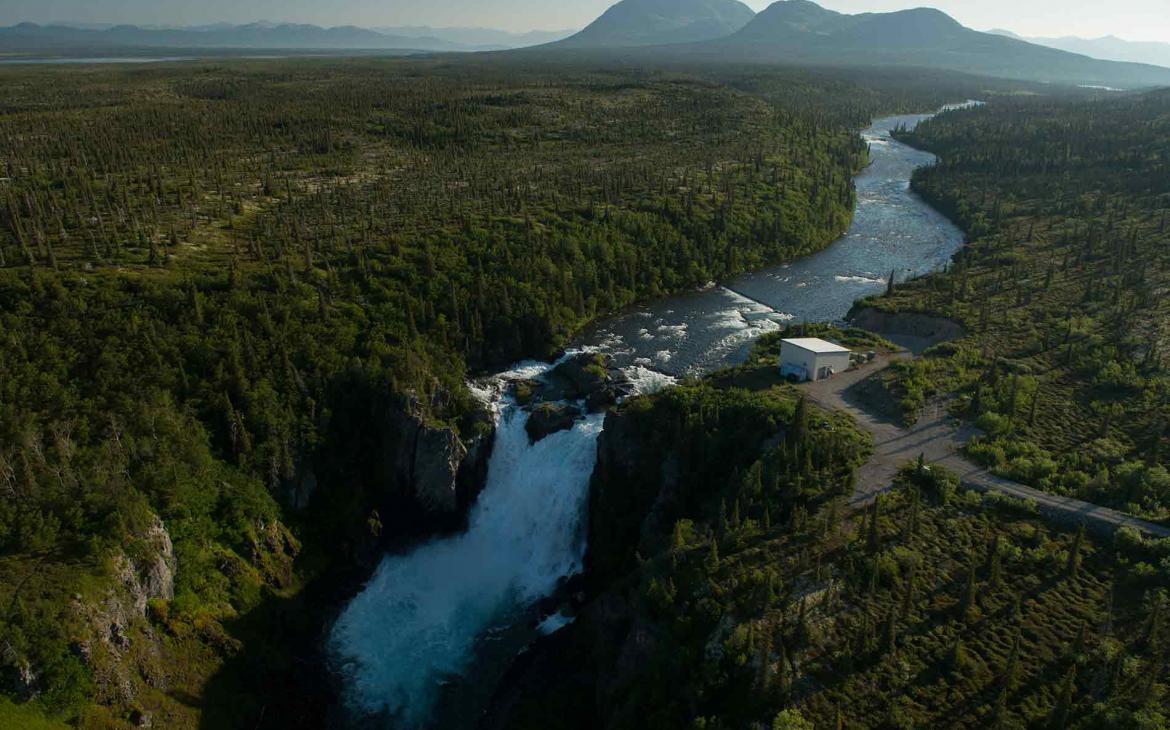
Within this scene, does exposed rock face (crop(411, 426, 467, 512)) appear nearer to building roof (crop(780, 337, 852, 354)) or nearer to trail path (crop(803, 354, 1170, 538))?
trail path (crop(803, 354, 1170, 538))

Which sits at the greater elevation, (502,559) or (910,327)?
(910,327)

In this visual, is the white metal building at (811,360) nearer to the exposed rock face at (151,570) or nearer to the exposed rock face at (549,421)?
the exposed rock face at (549,421)

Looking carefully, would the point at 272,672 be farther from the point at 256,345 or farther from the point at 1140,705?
the point at 1140,705

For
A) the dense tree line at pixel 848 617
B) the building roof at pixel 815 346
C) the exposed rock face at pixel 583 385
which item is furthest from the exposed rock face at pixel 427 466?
the building roof at pixel 815 346

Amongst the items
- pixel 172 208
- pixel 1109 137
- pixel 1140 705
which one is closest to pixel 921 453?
pixel 1140 705

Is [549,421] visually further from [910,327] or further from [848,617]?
[910,327]

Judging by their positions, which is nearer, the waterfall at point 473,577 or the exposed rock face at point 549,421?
the waterfall at point 473,577

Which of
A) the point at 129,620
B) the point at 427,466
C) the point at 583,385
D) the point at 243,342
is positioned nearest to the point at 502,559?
the point at 427,466
